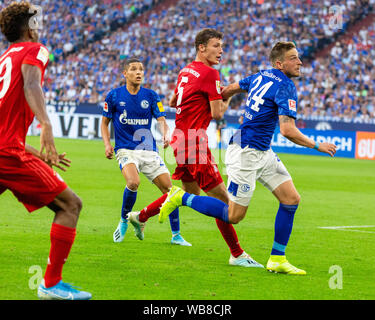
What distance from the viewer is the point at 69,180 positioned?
16406mm

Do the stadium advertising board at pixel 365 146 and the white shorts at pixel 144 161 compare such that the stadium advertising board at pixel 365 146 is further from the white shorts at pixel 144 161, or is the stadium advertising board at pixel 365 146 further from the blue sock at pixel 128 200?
the blue sock at pixel 128 200

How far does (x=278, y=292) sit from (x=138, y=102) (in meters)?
4.39

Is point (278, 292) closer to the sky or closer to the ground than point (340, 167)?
closer to the sky

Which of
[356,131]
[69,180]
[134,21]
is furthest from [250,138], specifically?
[134,21]

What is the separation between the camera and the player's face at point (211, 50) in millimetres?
7891

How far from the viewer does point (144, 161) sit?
31.4ft

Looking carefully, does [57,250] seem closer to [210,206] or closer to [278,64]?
[210,206]

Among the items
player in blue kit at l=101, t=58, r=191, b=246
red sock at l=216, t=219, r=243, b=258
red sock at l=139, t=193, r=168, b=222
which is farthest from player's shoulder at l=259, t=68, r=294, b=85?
player in blue kit at l=101, t=58, r=191, b=246

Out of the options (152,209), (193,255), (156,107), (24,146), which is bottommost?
(193,255)

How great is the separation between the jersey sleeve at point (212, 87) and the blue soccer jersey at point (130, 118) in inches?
85.9

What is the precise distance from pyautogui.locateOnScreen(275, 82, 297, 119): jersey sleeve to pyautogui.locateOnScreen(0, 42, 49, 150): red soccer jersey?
256 centimetres

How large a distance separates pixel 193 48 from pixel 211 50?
30500 mm

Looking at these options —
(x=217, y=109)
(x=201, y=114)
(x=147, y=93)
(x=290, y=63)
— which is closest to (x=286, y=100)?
(x=290, y=63)

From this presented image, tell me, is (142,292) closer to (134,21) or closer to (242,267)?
(242,267)
